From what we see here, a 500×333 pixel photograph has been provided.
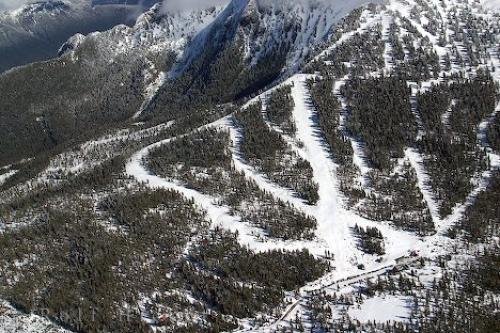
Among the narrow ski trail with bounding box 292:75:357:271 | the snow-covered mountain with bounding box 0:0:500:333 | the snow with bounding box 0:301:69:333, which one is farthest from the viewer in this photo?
the narrow ski trail with bounding box 292:75:357:271

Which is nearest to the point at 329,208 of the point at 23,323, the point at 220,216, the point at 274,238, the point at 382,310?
the point at 274,238

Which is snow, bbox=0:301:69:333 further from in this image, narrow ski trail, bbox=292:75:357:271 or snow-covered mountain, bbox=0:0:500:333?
narrow ski trail, bbox=292:75:357:271

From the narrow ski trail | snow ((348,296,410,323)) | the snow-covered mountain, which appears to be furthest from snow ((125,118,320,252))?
snow ((348,296,410,323))

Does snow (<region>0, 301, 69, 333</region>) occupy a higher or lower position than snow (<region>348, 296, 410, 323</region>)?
higher

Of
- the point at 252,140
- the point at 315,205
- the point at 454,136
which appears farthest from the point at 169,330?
the point at 454,136

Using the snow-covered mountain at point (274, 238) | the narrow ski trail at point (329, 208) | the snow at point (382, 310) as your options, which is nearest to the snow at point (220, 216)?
the snow-covered mountain at point (274, 238)

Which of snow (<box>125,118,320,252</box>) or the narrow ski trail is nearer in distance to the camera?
the narrow ski trail

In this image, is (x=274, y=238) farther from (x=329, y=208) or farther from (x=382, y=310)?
(x=382, y=310)

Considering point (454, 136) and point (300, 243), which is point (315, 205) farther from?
point (454, 136)

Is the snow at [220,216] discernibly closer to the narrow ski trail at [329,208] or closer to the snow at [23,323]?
the narrow ski trail at [329,208]
